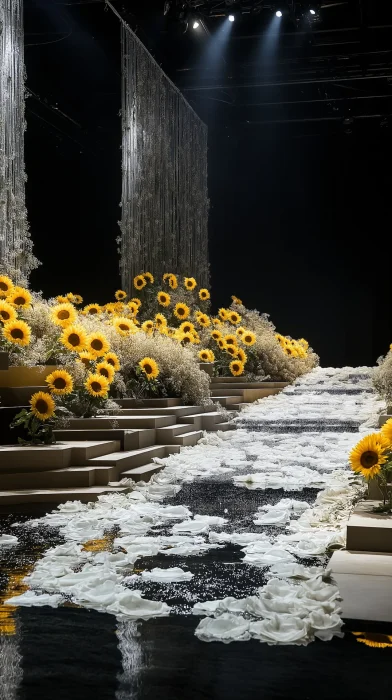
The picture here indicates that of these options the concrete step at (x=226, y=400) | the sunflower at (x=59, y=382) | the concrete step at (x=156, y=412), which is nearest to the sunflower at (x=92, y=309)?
the concrete step at (x=226, y=400)

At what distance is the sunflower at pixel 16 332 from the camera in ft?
16.6

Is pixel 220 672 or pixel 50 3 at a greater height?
pixel 50 3

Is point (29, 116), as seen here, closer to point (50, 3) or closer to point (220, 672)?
point (50, 3)

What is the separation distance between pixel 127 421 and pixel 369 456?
286 centimetres

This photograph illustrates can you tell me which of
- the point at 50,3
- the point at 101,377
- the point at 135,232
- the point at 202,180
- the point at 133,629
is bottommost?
the point at 133,629

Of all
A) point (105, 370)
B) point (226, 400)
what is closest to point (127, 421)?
point (105, 370)

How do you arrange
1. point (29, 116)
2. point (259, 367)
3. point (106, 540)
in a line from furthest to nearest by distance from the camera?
point (29, 116)
point (259, 367)
point (106, 540)

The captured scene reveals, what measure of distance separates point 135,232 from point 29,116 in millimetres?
2631

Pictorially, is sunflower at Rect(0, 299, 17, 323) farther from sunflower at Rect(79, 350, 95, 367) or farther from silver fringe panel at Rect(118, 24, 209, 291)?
silver fringe panel at Rect(118, 24, 209, 291)

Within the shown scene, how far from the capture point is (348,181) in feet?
47.4

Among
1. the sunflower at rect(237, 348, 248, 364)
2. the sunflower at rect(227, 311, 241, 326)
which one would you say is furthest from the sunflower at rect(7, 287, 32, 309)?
the sunflower at rect(227, 311, 241, 326)

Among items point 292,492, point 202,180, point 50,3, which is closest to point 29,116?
point 50,3

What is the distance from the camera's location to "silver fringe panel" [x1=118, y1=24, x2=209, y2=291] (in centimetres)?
1008

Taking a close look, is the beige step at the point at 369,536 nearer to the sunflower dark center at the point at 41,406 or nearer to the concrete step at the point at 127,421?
the sunflower dark center at the point at 41,406
